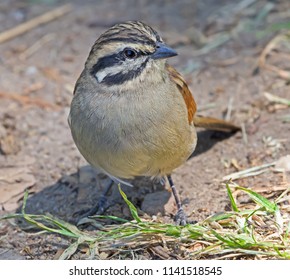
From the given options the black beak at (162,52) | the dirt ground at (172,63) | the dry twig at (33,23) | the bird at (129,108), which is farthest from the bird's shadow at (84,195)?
the dry twig at (33,23)

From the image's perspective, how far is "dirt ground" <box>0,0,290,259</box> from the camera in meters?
6.10

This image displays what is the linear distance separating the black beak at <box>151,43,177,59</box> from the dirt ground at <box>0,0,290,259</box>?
135 cm

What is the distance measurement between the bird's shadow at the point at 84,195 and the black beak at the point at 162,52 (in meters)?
1.41

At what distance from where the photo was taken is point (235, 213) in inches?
205

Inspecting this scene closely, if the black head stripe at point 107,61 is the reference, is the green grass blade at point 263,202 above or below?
below

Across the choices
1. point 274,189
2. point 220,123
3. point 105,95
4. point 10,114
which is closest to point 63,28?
point 10,114

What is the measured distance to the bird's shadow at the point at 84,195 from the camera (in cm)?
613

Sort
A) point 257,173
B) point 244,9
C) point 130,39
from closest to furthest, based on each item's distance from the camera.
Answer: point 130,39, point 257,173, point 244,9

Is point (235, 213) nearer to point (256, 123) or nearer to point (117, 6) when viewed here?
point (256, 123)

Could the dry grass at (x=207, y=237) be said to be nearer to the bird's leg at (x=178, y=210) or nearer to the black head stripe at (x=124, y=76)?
the bird's leg at (x=178, y=210)

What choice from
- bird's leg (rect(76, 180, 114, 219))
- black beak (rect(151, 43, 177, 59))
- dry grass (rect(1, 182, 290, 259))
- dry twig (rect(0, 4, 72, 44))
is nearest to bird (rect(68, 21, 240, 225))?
black beak (rect(151, 43, 177, 59))

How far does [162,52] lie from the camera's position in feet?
17.4

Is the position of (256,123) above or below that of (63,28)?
below

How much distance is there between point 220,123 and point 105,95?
1645mm
